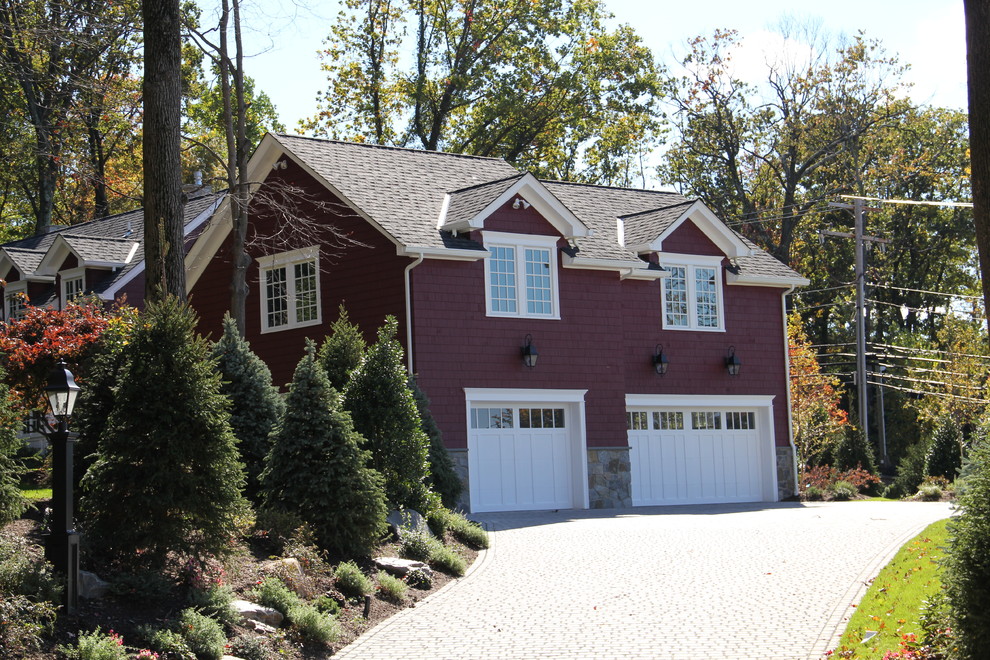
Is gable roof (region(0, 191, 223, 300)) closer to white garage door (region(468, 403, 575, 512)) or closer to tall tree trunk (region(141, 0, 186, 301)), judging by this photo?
white garage door (region(468, 403, 575, 512))

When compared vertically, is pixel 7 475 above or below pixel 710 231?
below

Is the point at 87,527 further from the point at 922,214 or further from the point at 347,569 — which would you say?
the point at 922,214

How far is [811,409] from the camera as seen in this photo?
116 feet

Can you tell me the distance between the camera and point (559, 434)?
24.4 meters

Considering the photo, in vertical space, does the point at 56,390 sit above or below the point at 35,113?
below

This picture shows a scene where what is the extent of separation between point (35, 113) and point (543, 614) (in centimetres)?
2787

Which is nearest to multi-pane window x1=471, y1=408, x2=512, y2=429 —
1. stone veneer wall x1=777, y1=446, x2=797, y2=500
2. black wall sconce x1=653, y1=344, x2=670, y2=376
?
black wall sconce x1=653, y1=344, x2=670, y2=376

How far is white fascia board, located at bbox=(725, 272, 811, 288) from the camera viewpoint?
2798cm

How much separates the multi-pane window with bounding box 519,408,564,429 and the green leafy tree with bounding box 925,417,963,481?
13218 millimetres

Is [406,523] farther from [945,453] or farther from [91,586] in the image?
[945,453]

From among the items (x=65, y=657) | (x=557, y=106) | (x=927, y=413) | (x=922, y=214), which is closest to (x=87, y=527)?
(x=65, y=657)

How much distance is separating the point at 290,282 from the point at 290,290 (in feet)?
0.55

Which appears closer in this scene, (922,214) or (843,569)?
(843,569)

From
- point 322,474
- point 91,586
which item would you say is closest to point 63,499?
point 91,586
